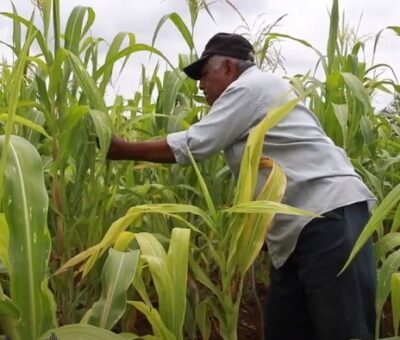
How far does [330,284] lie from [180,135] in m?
0.47

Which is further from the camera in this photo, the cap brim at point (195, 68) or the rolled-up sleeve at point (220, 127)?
the cap brim at point (195, 68)

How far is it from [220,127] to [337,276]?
0.42 metres

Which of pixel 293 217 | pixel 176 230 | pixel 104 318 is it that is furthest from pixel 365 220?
pixel 104 318

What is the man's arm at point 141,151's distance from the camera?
5.03 ft

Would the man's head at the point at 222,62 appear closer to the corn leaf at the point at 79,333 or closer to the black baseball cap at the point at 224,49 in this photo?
the black baseball cap at the point at 224,49

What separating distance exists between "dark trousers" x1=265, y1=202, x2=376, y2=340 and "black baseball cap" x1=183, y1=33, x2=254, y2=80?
1.48ft

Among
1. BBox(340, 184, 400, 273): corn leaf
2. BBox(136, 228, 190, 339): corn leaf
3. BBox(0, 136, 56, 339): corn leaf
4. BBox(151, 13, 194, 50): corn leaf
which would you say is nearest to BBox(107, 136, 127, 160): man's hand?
BBox(151, 13, 194, 50): corn leaf

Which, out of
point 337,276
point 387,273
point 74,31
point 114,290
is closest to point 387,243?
point 337,276

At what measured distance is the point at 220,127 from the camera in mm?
1593

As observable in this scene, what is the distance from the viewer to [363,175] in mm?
2115

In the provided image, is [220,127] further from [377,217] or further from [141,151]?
[377,217]

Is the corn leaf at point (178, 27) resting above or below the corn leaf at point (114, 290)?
above

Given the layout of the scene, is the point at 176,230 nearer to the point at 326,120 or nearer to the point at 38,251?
the point at 38,251

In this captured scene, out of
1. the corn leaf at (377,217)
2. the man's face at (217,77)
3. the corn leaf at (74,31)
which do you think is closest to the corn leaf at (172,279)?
the corn leaf at (377,217)
